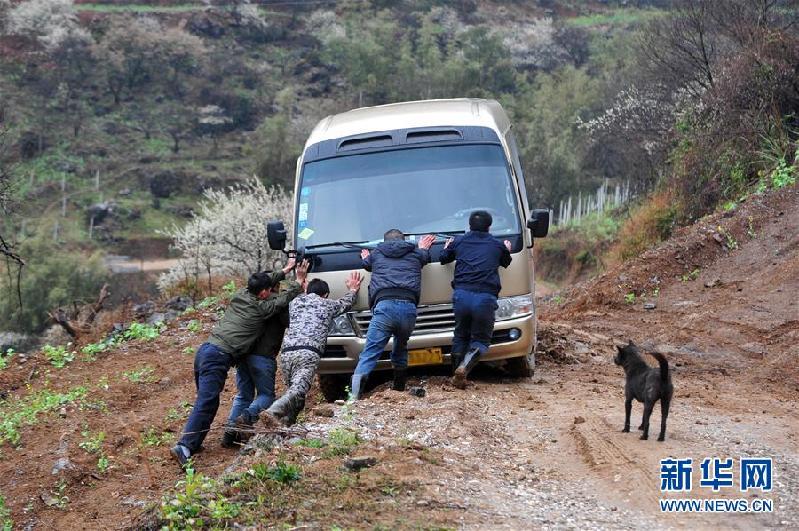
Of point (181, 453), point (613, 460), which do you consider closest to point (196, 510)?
point (613, 460)

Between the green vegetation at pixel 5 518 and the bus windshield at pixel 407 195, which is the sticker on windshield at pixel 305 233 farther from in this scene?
the green vegetation at pixel 5 518

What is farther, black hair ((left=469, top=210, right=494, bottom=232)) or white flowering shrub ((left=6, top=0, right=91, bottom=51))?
white flowering shrub ((left=6, top=0, right=91, bottom=51))

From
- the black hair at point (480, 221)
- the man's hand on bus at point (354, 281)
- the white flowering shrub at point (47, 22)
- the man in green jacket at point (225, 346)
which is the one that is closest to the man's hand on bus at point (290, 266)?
the man in green jacket at point (225, 346)

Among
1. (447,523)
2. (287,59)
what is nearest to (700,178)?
(447,523)

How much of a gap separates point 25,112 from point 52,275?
32.5 m

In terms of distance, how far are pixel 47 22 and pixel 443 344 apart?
86.3m

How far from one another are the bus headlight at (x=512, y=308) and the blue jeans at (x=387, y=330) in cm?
101

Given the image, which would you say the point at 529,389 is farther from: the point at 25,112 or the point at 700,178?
the point at 25,112

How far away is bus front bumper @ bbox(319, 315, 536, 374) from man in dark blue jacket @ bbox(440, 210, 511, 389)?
0.98 ft

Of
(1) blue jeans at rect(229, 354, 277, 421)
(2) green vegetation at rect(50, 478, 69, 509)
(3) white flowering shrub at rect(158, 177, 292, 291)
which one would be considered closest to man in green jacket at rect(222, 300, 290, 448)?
(1) blue jeans at rect(229, 354, 277, 421)

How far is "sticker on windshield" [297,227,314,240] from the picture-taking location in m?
10.8

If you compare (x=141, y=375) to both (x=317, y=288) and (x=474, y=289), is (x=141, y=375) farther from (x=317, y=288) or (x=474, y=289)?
(x=474, y=289)

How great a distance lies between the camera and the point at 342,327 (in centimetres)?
1064

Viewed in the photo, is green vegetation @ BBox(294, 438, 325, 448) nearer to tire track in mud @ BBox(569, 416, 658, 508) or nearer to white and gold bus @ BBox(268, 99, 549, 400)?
tire track in mud @ BBox(569, 416, 658, 508)
